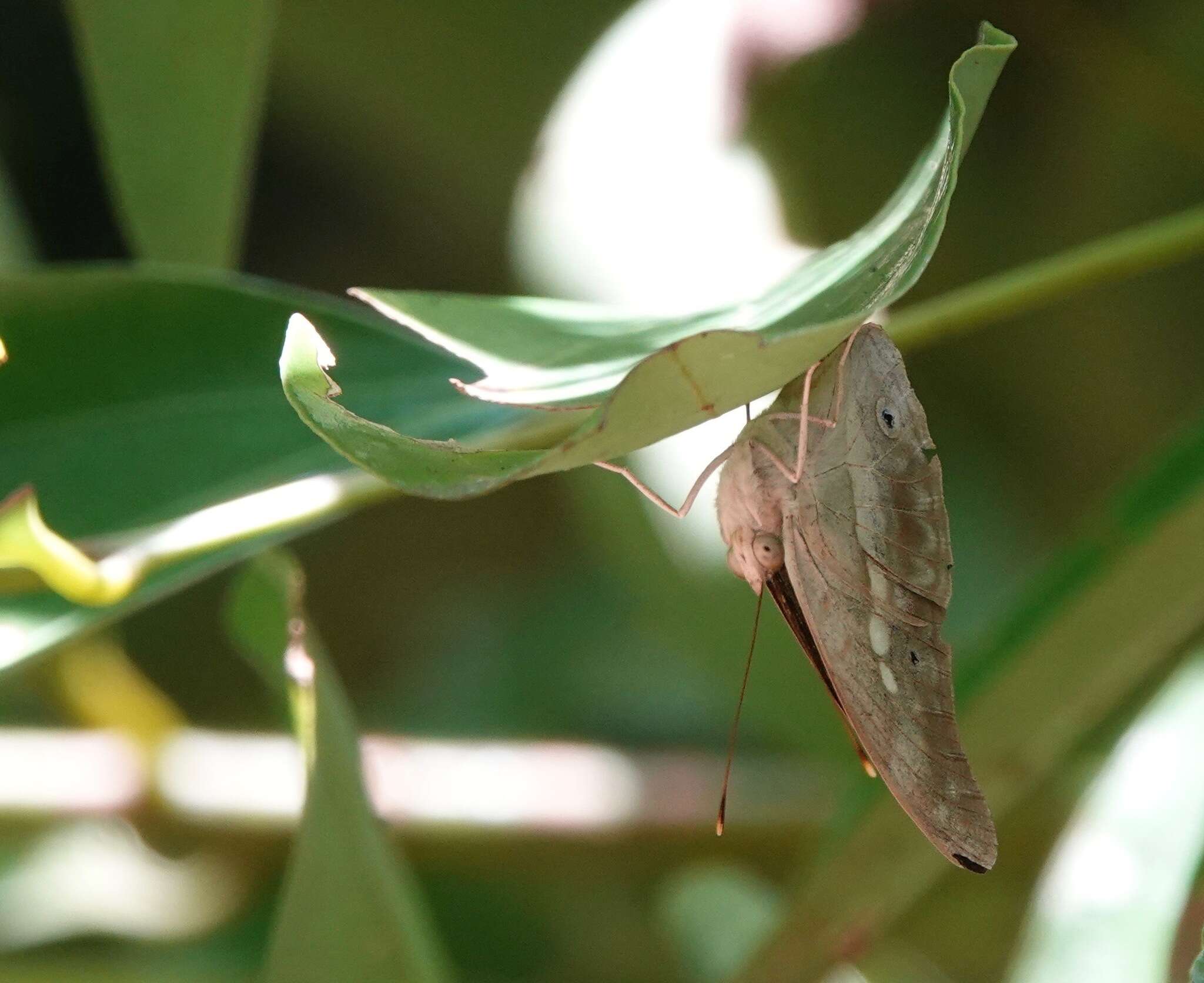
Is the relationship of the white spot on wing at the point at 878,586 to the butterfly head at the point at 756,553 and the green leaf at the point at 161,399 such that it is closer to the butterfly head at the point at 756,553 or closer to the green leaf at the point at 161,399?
the butterfly head at the point at 756,553

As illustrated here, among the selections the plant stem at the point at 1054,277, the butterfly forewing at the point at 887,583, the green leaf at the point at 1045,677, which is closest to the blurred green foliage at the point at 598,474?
the green leaf at the point at 1045,677

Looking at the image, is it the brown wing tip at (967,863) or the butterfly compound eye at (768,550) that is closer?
the brown wing tip at (967,863)

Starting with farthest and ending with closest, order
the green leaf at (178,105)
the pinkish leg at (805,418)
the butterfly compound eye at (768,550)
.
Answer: the green leaf at (178,105), the butterfly compound eye at (768,550), the pinkish leg at (805,418)

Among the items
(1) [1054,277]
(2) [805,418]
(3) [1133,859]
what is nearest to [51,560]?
(2) [805,418]

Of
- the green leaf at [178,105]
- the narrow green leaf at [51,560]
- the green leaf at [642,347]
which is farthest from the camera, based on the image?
the green leaf at [178,105]

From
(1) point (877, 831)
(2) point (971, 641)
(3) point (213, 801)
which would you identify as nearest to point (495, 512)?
(3) point (213, 801)

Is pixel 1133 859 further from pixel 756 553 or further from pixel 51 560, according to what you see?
pixel 51 560

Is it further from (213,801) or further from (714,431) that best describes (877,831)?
(213,801)
